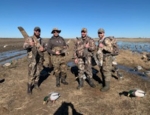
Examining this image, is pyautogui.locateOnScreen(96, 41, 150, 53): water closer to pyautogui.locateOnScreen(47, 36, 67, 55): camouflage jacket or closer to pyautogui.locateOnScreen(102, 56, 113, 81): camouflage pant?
pyautogui.locateOnScreen(102, 56, 113, 81): camouflage pant

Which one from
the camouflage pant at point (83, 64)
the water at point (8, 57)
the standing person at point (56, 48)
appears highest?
the standing person at point (56, 48)

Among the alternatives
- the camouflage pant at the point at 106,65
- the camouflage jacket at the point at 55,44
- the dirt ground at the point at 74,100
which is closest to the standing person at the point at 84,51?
the camouflage jacket at the point at 55,44

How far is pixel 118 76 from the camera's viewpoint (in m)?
9.57

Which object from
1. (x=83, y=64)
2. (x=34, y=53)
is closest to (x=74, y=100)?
(x=83, y=64)

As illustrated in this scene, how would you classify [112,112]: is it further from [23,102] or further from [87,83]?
[23,102]

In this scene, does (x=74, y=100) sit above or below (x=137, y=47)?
above

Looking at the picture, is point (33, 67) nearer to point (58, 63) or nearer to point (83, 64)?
point (58, 63)

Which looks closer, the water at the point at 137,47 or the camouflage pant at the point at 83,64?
the camouflage pant at the point at 83,64

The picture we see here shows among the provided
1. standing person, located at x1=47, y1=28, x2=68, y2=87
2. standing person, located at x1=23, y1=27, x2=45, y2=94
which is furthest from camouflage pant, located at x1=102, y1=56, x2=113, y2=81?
standing person, located at x1=23, y1=27, x2=45, y2=94

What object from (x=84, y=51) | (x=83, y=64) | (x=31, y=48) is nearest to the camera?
(x=31, y=48)

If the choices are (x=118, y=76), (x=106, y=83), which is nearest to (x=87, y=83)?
(x=106, y=83)

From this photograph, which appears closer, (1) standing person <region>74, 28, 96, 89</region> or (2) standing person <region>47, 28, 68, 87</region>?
(1) standing person <region>74, 28, 96, 89</region>

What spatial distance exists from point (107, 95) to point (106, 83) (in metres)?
0.62

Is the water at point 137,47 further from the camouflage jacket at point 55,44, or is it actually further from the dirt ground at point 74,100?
the camouflage jacket at point 55,44
